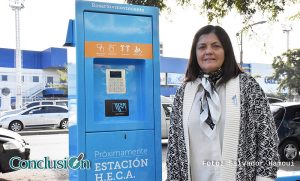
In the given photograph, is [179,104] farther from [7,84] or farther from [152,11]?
[7,84]

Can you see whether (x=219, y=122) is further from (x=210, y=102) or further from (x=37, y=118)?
(x=37, y=118)

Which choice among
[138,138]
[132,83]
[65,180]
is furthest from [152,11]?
[65,180]

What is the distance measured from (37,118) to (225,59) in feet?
48.4

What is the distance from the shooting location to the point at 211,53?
207 centimetres

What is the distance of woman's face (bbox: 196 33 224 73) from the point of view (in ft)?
6.80

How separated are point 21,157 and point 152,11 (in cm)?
427

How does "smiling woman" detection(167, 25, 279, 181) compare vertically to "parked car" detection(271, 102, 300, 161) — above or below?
above

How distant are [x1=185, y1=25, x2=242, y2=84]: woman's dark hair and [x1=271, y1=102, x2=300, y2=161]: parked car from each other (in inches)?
240

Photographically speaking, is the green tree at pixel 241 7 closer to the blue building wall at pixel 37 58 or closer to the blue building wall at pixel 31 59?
the blue building wall at pixel 37 58

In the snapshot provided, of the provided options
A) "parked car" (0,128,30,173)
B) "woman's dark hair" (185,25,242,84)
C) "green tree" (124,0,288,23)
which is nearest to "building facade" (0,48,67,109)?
"parked car" (0,128,30,173)

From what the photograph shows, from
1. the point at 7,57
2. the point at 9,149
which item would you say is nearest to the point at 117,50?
the point at 9,149

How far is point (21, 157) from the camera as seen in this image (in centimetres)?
596

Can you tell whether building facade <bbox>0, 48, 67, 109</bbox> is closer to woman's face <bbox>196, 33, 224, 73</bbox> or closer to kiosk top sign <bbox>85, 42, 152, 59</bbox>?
kiosk top sign <bbox>85, 42, 152, 59</bbox>

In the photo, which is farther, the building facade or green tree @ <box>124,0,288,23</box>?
the building facade
